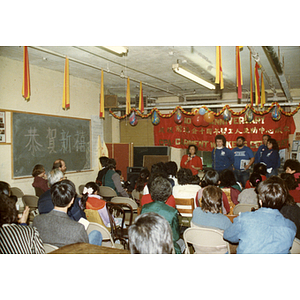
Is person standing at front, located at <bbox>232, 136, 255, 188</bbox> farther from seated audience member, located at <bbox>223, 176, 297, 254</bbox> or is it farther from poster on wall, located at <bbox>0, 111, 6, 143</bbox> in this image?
poster on wall, located at <bbox>0, 111, 6, 143</bbox>

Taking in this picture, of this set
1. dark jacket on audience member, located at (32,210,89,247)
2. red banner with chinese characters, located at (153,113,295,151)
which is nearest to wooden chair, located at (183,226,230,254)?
dark jacket on audience member, located at (32,210,89,247)

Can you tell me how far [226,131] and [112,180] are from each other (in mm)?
4496

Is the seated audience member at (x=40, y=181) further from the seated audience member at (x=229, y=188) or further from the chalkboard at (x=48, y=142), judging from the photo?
the seated audience member at (x=229, y=188)

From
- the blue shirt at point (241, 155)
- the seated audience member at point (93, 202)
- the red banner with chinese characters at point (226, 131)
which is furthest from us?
the red banner with chinese characters at point (226, 131)

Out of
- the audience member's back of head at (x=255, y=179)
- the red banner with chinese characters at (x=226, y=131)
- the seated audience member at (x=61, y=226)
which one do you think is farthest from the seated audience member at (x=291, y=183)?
the red banner with chinese characters at (x=226, y=131)

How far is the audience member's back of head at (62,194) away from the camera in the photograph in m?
2.04

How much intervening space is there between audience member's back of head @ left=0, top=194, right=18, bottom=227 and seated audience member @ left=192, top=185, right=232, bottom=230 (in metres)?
1.49

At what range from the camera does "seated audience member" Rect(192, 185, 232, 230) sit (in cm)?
230

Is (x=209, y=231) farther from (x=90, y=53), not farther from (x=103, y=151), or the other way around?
(x=103, y=151)

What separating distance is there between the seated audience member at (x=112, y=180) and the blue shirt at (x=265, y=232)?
271 cm

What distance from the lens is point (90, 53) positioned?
464 centimetres
